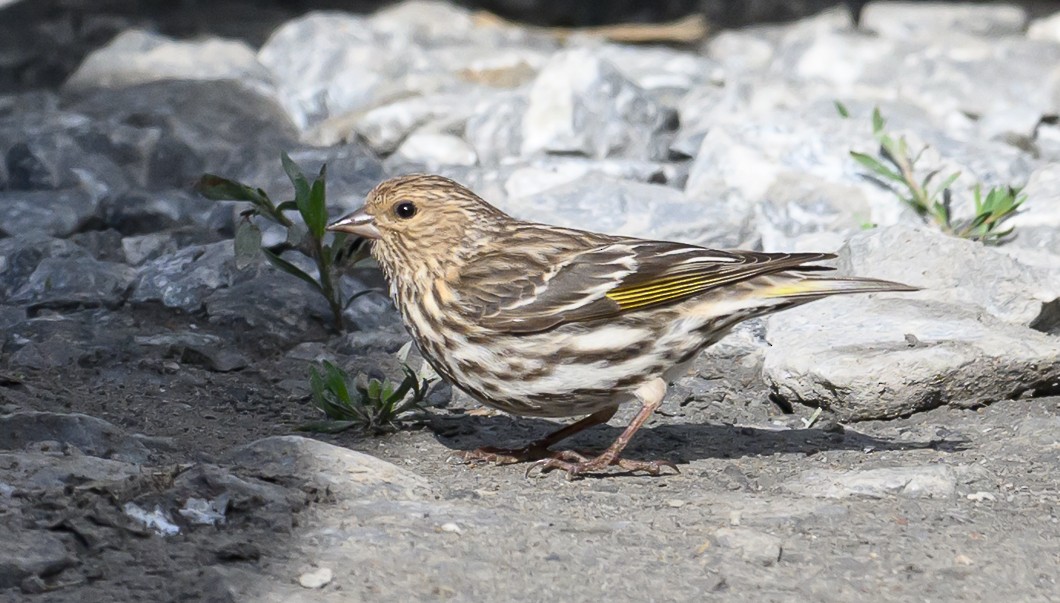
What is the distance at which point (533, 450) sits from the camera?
183 inches

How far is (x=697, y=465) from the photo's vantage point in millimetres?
4605

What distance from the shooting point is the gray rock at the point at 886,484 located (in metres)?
4.15

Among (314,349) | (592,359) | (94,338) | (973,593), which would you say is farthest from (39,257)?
(973,593)

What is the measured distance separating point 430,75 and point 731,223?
3037mm

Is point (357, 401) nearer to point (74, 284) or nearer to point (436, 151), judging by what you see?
point (74, 284)

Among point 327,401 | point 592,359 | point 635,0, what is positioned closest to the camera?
point 592,359

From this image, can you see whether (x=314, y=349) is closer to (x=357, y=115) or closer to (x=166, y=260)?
(x=166, y=260)

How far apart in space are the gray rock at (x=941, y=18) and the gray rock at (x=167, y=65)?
14.1 feet

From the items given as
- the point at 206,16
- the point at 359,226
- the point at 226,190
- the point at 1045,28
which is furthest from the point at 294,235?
the point at 1045,28

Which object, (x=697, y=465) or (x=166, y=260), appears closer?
(x=697, y=465)

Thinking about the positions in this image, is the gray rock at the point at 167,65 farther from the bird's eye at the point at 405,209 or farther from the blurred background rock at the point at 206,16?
the bird's eye at the point at 405,209

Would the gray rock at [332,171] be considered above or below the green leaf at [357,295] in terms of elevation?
below

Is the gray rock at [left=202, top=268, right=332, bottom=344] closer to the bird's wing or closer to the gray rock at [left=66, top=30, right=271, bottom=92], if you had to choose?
the bird's wing

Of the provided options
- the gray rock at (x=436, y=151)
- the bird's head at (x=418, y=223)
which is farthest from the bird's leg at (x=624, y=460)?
the gray rock at (x=436, y=151)
